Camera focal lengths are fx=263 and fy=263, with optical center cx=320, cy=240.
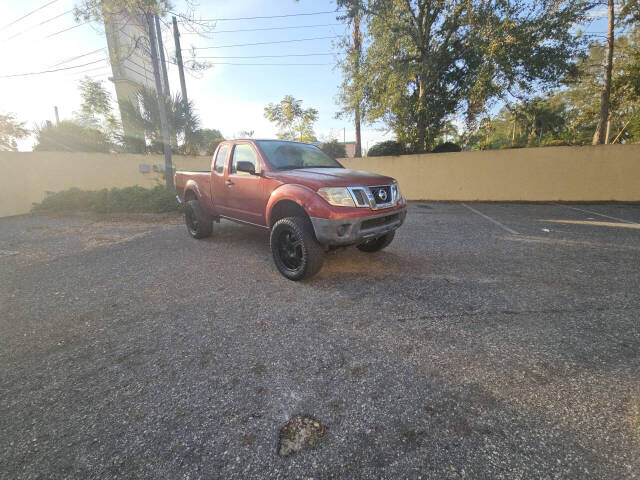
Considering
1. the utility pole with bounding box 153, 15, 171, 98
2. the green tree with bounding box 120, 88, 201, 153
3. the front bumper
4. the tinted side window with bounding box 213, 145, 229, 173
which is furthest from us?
the green tree with bounding box 120, 88, 201, 153

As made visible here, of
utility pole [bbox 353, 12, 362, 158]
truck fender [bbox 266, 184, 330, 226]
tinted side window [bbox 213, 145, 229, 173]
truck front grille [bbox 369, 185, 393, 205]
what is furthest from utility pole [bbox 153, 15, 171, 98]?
truck front grille [bbox 369, 185, 393, 205]

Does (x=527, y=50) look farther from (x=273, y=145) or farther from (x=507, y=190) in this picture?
(x=273, y=145)

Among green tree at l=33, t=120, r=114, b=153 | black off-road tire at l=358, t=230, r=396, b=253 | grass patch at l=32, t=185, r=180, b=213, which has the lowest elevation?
black off-road tire at l=358, t=230, r=396, b=253

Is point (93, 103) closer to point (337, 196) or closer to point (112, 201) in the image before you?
point (112, 201)

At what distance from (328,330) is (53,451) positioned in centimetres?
181

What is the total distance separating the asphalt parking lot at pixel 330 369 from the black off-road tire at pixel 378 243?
13.3 inches

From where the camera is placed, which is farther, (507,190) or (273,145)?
(507,190)

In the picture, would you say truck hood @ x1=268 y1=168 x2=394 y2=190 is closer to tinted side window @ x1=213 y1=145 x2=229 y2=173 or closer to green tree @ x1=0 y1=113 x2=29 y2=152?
tinted side window @ x1=213 y1=145 x2=229 y2=173

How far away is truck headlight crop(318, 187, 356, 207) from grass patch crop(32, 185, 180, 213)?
7845 mm

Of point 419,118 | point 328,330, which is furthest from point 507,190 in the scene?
point 328,330

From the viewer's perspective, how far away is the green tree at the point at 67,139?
12.6 meters

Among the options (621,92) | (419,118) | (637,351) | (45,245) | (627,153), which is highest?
(621,92)

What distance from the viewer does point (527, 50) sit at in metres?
8.66

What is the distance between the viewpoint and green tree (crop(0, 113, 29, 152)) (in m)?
25.2
